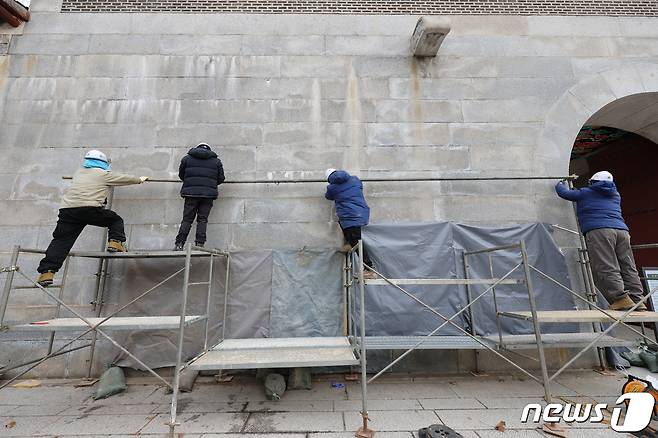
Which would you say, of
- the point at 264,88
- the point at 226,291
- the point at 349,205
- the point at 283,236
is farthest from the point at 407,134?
the point at 226,291

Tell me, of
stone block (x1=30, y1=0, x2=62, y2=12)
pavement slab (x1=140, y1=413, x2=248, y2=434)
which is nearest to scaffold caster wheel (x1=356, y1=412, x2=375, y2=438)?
pavement slab (x1=140, y1=413, x2=248, y2=434)

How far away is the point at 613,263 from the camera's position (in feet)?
15.3

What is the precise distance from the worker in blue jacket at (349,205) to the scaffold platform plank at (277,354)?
1.38m

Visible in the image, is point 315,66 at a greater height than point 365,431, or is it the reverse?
point 315,66

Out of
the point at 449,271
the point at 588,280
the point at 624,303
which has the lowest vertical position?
the point at 624,303

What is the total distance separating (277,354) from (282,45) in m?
5.10

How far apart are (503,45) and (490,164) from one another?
2.36 metres

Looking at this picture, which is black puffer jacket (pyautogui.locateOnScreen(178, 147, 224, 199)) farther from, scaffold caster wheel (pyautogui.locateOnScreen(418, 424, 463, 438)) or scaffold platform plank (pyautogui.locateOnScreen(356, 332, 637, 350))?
scaffold caster wheel (pyautogui.locateOnScreen(418, 424, 463, 438))

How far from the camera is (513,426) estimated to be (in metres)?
3.25

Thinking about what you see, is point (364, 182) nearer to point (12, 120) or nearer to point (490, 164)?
point (490, 164)

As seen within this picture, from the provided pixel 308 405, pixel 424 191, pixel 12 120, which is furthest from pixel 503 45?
pixel 12 120

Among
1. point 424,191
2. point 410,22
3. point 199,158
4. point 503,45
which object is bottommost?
point 424,191

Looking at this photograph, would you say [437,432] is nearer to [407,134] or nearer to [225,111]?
[407,134]

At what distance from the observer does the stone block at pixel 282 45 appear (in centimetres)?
593
